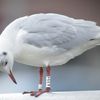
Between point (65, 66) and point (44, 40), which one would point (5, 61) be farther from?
point (65, 66)

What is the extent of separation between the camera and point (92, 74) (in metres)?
2.32

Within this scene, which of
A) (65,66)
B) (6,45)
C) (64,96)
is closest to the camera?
(64,96)

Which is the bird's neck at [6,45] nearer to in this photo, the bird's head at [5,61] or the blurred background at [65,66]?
the bird's head at [5,61]

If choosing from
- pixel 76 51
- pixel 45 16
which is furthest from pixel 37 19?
pixel 76 51

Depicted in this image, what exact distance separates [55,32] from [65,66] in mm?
678

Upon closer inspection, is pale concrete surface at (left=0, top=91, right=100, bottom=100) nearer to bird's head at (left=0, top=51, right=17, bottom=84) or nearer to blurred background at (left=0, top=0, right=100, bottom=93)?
bird's head at (left=0, top=51, right=17, bottom=84)

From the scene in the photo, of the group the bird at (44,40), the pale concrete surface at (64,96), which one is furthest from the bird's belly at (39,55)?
the pale concrete surface at (64,96)

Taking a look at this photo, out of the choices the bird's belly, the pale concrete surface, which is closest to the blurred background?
the bird's belly

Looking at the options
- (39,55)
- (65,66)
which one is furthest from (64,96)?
(65,66)

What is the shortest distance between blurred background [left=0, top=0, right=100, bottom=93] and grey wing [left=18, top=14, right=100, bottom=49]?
51cm

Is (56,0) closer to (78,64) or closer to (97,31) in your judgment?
(78,64)

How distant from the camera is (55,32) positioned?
175cm

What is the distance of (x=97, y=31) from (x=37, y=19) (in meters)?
0.20

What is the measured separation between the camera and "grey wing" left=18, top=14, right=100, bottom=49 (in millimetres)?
1743
